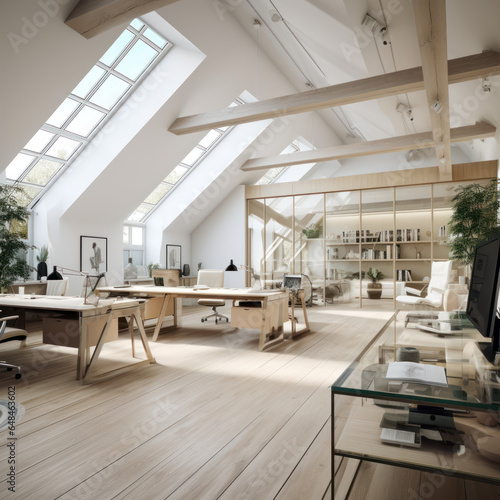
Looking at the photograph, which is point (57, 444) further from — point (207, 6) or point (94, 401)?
point (207, 6)

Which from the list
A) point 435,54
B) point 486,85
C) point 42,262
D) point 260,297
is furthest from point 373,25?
point 42,262

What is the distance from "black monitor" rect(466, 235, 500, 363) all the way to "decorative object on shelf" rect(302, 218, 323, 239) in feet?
23.4

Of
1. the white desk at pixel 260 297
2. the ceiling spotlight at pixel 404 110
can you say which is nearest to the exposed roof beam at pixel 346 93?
the ceiling spotlight at pixel 404 110

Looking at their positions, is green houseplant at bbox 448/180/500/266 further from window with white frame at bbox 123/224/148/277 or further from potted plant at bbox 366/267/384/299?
window with white frame at bbox 123/224/148/277

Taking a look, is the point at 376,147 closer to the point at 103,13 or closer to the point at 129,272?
the point at 103,13

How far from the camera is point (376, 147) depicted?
23.2 ft

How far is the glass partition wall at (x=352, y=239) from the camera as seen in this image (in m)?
8.15

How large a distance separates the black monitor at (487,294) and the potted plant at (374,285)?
6765mm

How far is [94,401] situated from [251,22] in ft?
18.4

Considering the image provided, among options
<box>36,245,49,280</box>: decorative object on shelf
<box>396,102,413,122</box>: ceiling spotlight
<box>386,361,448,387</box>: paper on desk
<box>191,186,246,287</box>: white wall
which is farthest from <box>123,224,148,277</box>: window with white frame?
<box>386,361,448,387</box>: paper on desk

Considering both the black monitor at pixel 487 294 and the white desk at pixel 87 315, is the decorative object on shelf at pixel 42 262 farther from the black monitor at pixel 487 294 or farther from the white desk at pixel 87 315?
the black monitor at pixel 487 294

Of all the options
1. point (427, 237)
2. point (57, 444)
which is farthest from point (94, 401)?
point (427, 237)

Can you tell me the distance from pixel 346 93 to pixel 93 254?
5.30 meters

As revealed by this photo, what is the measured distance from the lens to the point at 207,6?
18.1 feet
